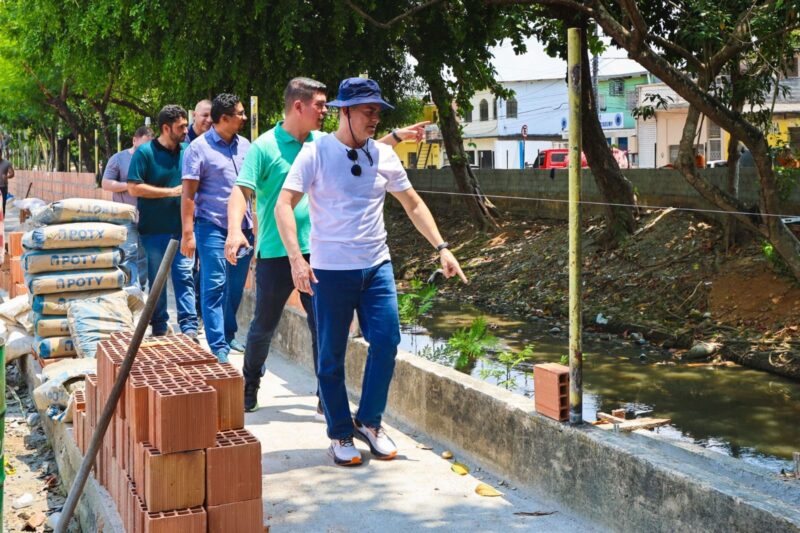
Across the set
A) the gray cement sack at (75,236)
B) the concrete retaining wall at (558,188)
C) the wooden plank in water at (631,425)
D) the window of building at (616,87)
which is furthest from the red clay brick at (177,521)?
the window of building at (616,87)

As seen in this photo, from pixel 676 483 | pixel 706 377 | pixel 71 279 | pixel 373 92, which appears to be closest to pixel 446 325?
pixel 706 377

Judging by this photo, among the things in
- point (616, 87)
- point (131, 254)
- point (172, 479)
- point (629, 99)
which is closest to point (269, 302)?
point (172, 479)

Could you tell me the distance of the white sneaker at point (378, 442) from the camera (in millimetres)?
5289

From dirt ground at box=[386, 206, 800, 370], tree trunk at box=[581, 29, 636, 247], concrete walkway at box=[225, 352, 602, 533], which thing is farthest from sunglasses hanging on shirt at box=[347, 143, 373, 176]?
tree trunk at box=[581, 29, 636, 247]

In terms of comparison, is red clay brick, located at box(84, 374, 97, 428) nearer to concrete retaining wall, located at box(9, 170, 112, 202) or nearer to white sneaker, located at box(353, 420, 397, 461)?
white sneaker, located at box(353, 420, 397, 461)

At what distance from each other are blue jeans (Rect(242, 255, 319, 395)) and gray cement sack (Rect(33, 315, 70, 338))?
1566mm

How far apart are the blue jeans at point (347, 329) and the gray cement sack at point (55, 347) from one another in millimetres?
2439

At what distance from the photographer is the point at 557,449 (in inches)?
178

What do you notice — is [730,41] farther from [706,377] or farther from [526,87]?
[526,87]

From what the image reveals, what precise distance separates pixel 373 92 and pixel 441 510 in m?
2.07

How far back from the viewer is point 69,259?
7.09 m

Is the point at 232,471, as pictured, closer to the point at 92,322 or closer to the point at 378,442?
the point at 378,442

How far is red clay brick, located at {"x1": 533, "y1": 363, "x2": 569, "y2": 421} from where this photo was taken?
4535 mm

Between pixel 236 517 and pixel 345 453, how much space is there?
1489 millimetres
